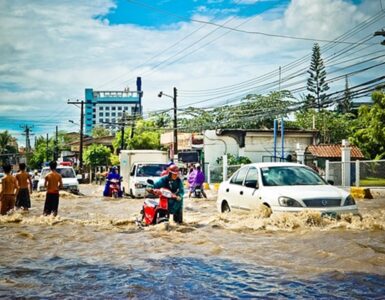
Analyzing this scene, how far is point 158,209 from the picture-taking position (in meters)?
10.8

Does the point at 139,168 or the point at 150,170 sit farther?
the point at 139,168

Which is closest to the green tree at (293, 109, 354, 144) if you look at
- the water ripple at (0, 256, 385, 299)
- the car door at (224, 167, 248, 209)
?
the car door at (224, 167, 248, 209)

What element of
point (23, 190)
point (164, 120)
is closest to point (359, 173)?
point (23, 190)

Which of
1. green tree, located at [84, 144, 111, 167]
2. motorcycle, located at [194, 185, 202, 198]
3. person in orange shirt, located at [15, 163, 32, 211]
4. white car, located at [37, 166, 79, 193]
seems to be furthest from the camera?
green tree, located at [84, 144, 111, 167]

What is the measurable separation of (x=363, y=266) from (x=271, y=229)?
10.6 ft

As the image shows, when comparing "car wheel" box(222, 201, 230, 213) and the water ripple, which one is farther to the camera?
"car wheel" box(222, 201, 230, 213)

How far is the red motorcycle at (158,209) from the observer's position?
34.6ft

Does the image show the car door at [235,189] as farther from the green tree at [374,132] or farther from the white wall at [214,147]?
→ the white wall at [214,147]

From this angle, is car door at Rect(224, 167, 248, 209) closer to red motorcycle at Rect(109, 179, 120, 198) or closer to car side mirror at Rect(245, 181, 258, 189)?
car side mirror at Rect(245, 181, 258, 189)

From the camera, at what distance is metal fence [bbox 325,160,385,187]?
24.6 m

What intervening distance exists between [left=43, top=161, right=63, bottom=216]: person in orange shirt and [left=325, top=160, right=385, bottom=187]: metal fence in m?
16.8

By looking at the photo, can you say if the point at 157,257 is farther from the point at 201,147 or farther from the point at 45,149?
the point at 45,149

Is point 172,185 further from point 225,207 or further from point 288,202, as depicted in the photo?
point 288,202

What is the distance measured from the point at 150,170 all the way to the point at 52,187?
961 cm
